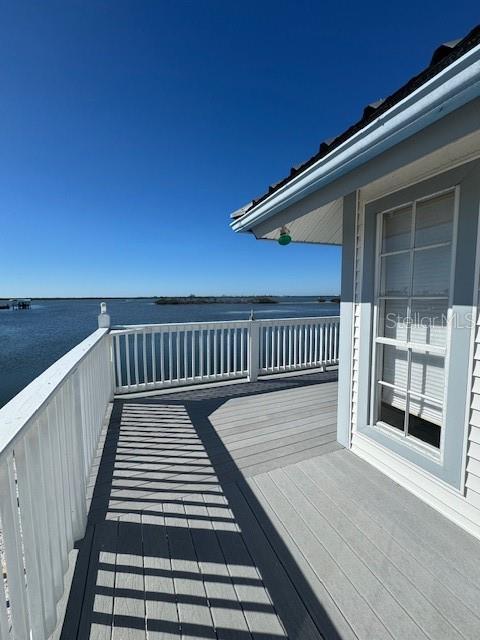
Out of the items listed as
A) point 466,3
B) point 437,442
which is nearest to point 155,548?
point 437,442

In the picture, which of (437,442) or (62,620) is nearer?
(62,620)

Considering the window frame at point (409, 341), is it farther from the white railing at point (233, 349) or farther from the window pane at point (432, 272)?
the white railing at point (233, 349)

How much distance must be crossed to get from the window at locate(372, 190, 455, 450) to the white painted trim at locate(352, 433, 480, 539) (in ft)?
0.63

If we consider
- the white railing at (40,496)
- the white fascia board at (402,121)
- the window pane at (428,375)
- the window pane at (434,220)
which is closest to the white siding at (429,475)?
the window pane at (428,375)

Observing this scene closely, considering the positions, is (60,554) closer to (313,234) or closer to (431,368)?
(431,368)

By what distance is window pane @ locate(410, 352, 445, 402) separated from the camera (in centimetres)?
186

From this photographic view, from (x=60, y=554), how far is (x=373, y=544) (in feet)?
5.06

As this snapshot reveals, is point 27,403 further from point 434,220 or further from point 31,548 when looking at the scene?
point 434,220

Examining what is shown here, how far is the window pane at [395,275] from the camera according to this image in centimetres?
205

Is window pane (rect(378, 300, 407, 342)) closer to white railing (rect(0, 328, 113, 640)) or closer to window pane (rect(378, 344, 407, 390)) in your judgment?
window pane (rect(378, 344, 407, 390))

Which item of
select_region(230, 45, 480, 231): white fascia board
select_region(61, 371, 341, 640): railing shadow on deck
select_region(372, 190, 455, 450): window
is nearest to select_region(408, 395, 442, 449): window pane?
select_region(372, 190, 455, 450): window

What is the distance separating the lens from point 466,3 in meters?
2.45

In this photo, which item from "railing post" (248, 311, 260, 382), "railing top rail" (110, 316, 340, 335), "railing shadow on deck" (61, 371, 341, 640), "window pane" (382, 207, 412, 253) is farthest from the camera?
"railing post" (248, 311, 260, 382)

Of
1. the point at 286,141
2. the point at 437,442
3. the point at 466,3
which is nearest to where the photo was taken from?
the point at 437,442
